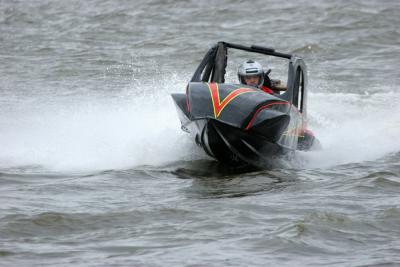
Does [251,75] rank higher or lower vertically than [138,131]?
higher

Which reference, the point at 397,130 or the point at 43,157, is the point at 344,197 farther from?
the point at 397,130

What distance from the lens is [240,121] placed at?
28.9 ft

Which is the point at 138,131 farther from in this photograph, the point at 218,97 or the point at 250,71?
the point at 218,97

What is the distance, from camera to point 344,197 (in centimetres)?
798

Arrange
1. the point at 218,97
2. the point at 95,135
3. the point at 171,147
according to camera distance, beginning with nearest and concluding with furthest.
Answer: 1. the point at 218,97
2. the point at 171,147
3. the point at 95,135

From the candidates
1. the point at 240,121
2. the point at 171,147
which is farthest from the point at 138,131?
the point at 240,121

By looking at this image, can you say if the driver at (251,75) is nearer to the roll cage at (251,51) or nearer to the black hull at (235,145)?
the roll cage at (251,51)

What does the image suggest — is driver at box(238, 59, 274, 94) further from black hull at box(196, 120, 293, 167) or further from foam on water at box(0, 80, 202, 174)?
foam on water at box(0, 80, 202, 174)

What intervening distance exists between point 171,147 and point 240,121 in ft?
7.38

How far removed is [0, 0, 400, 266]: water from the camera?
6.38 m

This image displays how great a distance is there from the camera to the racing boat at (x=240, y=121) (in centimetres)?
884

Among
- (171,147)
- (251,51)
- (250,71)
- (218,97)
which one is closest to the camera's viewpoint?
(218,97)

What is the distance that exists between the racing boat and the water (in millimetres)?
294

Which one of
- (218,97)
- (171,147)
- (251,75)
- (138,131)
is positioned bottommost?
(171,147)
